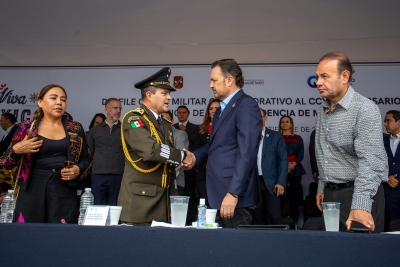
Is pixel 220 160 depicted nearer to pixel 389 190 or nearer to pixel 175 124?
pixel 389 190

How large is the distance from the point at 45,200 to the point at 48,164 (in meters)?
0.24

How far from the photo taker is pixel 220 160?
109 inches

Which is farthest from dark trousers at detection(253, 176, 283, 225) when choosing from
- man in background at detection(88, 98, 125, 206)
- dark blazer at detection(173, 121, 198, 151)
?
man in background at detection(88, 98, 125, 206)

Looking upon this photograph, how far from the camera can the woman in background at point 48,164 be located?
2936 millimetres

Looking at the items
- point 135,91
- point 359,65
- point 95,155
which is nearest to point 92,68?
point 135,91

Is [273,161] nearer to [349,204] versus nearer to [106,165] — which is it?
[106,165]

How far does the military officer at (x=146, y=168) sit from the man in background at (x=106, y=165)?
2390 mm

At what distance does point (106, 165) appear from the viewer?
5.31 meters

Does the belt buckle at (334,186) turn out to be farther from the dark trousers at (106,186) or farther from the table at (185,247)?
the dark trousers at (106,186)

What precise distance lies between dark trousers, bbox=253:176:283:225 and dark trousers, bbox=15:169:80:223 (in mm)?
2479

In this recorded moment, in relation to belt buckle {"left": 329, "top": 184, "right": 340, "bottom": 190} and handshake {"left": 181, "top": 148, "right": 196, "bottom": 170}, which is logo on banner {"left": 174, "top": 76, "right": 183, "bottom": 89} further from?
belt buckle {"left": 329, "top": 184, "right": 340, "bottom": 190}

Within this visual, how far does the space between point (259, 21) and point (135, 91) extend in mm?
2253

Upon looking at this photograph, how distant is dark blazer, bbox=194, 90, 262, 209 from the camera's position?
8.61 ft

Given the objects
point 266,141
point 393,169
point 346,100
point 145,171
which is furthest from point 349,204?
point 393,169
